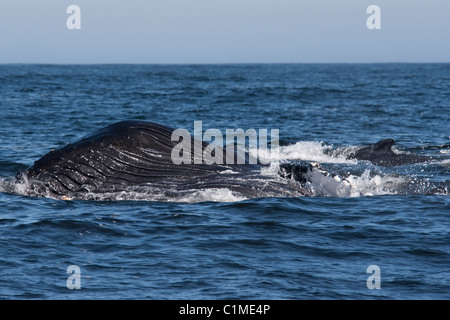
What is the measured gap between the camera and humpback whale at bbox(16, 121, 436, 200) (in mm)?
11914

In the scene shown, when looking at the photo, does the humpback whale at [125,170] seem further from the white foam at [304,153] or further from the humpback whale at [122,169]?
the white foam at [304,153]

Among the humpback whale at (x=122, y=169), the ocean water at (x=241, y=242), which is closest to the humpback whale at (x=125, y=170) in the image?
the humpback whale at (x=122, y=169)

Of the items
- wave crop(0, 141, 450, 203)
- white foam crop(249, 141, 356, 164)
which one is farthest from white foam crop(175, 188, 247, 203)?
white foam crop(249, 141, 356, 164)

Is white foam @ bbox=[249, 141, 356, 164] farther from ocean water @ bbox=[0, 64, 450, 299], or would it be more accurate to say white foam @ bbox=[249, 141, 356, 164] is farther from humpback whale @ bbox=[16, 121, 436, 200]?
humpback whale @ bbox=[16, 121, 436, 200]

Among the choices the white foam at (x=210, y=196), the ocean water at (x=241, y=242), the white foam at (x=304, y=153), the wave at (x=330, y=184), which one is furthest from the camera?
the white foam at (x=304, y=153)

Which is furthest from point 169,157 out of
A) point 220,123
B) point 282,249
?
point 220,123

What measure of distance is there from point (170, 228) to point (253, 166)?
249cm

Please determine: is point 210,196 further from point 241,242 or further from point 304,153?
point 304,153

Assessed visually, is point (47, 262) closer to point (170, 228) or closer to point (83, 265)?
point (83, 265)

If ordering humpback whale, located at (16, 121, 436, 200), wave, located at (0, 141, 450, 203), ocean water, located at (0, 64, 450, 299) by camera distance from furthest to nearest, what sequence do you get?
wave, located at (0, 141, 450, 203)
humpback whale, located at (16, 121, 436, 200)
ocean water, located at (0, 64, 450, 299)

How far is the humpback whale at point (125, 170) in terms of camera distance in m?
11.9

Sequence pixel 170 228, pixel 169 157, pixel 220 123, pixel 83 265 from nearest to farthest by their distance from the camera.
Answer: pixel 83 265
pixel 170 228
pixel 169 157
pixel 220 123

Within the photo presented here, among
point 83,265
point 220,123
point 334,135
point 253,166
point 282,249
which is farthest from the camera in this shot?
point 220,123

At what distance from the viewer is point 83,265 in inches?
378
